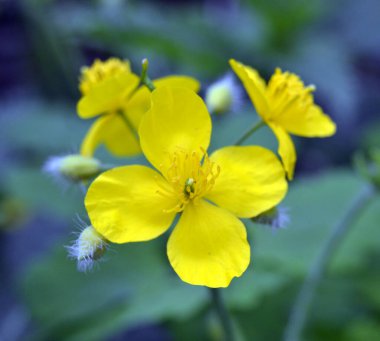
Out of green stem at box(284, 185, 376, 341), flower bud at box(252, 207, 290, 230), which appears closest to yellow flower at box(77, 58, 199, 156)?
flower bud at box(252, 207, 290, 230)

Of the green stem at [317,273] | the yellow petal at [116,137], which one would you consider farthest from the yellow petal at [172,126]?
the green stem at [317,273]

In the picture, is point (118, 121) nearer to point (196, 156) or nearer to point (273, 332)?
point (196, 156)

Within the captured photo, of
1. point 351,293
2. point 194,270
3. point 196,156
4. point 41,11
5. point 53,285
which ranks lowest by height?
point 53,285

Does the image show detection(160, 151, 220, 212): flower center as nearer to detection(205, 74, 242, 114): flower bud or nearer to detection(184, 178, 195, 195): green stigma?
detection(184, 178, 195, 195): green stigma

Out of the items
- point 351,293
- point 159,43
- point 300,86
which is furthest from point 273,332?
point 159,43

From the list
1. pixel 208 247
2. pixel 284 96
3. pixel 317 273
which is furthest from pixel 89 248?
pixel 317 273

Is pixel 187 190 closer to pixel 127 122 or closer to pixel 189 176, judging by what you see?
pixel 189 176
